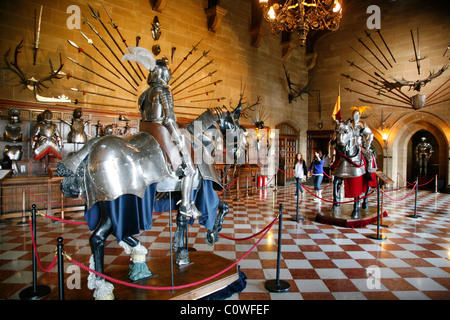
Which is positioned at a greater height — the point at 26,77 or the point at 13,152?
the point at 26,77

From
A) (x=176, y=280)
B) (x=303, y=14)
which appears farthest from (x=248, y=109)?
(x=176, y=280)

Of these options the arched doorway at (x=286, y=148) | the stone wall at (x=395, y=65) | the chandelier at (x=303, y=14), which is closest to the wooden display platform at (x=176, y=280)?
the chandelier at (x=303, y=14)

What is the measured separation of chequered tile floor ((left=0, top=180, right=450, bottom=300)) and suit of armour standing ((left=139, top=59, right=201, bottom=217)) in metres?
1.16

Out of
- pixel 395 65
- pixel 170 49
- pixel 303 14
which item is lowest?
pixel 303 14

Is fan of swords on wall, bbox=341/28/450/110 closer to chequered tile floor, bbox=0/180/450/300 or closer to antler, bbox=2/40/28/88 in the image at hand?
chequered tile floor, bbox=0/180/450/300

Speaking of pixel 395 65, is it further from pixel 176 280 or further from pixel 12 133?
pixel 12 133

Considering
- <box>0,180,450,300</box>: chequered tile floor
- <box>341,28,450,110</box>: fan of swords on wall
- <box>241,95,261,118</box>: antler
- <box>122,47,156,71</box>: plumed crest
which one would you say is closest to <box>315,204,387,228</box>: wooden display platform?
<box>0,180,450,300</box>: chequered tile floor

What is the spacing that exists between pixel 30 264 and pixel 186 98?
21.8ft

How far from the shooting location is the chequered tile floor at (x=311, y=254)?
3016mm

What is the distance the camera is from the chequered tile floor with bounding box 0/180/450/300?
3.02 metres

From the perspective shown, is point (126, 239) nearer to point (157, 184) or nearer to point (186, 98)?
point (157, 184)

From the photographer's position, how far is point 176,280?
2830mm

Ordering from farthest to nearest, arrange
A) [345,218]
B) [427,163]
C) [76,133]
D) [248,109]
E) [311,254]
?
1. [427,163]
2. [248,109]
3. [76,133]
4. [345,218]
5. [311,254]

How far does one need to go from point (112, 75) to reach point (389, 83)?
1126 centimetres
